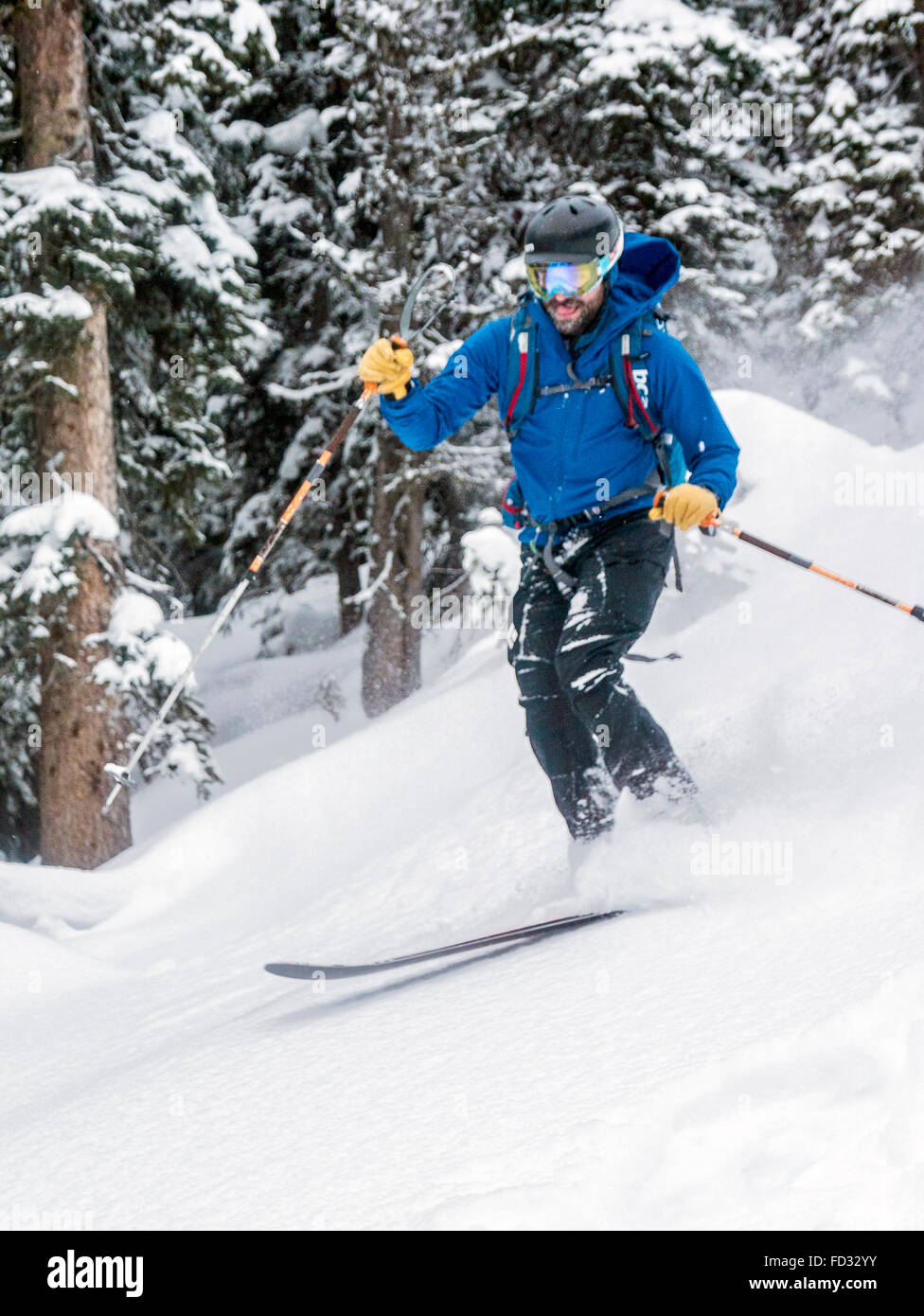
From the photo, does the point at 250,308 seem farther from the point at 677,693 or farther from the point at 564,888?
the point at 564,888

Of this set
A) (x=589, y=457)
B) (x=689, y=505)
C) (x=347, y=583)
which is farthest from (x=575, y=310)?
(x=347, y=583)

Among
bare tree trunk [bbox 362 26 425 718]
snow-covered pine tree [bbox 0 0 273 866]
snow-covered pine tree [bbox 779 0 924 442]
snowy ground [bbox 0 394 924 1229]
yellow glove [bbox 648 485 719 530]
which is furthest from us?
snow-covered pine tree [bbox 779 0 924 442]

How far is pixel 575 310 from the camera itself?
4.05 meters

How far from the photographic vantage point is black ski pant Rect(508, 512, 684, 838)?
13.7 feet

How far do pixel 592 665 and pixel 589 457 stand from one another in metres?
0.71

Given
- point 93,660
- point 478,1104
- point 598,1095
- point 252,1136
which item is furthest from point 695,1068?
point 93,660

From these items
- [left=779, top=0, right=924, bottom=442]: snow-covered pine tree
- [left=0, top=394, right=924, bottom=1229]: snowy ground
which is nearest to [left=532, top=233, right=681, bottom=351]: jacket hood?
[left=0, top=394, right=924, bottom=1229]: snowy ground

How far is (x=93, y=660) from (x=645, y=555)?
598 cm

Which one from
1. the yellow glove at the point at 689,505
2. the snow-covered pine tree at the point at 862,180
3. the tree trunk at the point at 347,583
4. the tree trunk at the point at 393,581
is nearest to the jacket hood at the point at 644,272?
the yellow glove at the point at 689,505

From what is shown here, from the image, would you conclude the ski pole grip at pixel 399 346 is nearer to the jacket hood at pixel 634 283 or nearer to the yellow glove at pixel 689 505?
the jacket hood at pixel 634 283

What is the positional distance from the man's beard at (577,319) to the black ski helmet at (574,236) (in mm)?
135

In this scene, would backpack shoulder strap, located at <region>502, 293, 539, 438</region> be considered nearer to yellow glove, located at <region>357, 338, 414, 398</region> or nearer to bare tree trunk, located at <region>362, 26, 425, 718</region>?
yellow glove, located at <region>357, 338, 414, 398</region>

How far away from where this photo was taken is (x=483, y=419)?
48.3 feet

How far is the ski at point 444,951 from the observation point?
3.84 m
